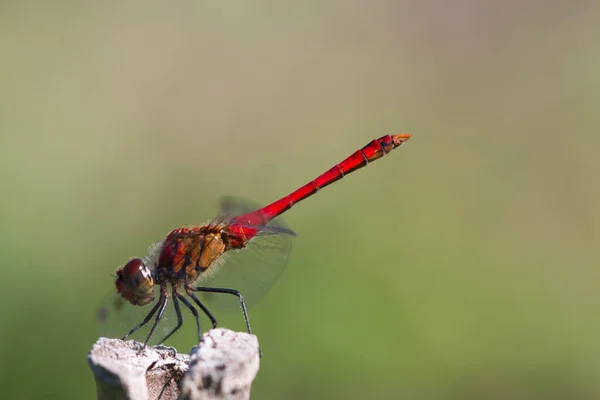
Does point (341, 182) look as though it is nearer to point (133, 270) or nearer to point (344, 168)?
point (344, 168)

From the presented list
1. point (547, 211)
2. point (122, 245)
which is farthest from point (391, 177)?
point (122, 245)

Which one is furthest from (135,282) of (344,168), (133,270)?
(344,168)

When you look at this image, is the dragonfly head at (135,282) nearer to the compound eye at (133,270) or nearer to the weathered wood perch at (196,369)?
the compound eye at (133,270)

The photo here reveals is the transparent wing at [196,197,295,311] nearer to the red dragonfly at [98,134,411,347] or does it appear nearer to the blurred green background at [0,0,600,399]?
the red dragonfly at [98,134,411,347]

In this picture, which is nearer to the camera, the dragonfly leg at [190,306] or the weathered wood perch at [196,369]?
the weathered wood perch at [196,369]

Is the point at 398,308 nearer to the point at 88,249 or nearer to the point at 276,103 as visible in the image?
the point at 88,249

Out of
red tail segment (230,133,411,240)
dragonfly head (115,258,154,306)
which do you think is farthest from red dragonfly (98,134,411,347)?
red tail segment (230,133,411,240)

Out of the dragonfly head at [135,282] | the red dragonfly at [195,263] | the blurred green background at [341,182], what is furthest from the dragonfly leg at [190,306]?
the blurred green background at [341,182]
